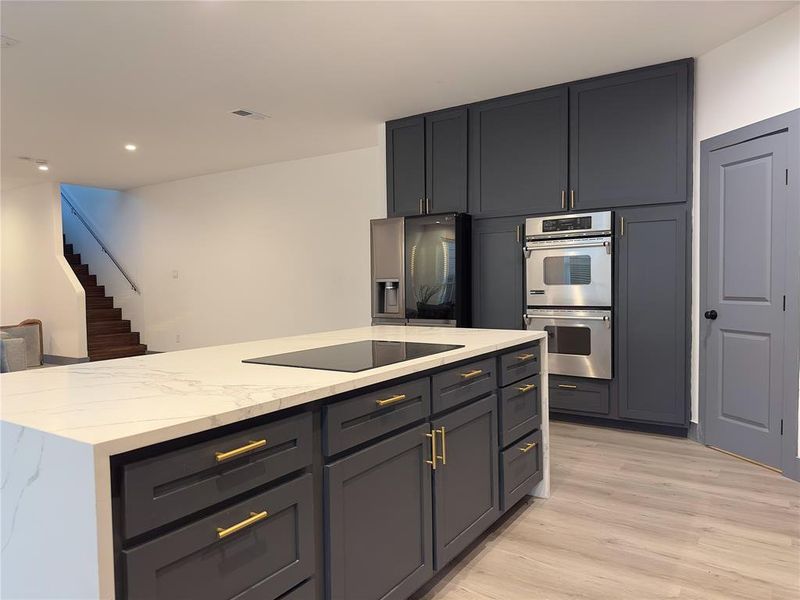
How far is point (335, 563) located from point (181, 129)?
194 inches

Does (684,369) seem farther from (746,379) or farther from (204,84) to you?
(204,84)

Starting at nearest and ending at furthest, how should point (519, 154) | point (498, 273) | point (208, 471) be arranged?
point (208, 471), point (519, 154), point (498, 273)

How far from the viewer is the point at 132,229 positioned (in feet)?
28.9

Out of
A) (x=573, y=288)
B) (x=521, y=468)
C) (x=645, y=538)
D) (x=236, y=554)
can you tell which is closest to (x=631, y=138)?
(x=573, y=288)

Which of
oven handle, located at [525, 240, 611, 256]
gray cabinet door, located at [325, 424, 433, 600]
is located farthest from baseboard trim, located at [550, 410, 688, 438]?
gray cabinet door, located at [325, 424, 433, 600]

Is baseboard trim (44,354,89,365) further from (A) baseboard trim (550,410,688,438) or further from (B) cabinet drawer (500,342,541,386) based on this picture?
(B) cabinet drawer (500,342,541,386)

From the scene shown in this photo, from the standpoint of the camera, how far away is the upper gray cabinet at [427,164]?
470 cm

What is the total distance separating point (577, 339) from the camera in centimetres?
416

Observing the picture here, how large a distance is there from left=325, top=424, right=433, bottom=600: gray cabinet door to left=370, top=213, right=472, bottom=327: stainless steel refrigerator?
2774mm

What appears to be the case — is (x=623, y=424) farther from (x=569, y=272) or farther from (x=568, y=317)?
(x=569, y=272)

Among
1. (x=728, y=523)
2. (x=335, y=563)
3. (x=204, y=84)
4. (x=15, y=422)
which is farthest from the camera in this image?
(x=204, y=84)

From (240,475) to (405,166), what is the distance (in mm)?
4147

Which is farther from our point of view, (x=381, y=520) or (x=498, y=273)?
(x=498, y=273)

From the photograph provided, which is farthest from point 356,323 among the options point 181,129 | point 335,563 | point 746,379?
point 335,563
